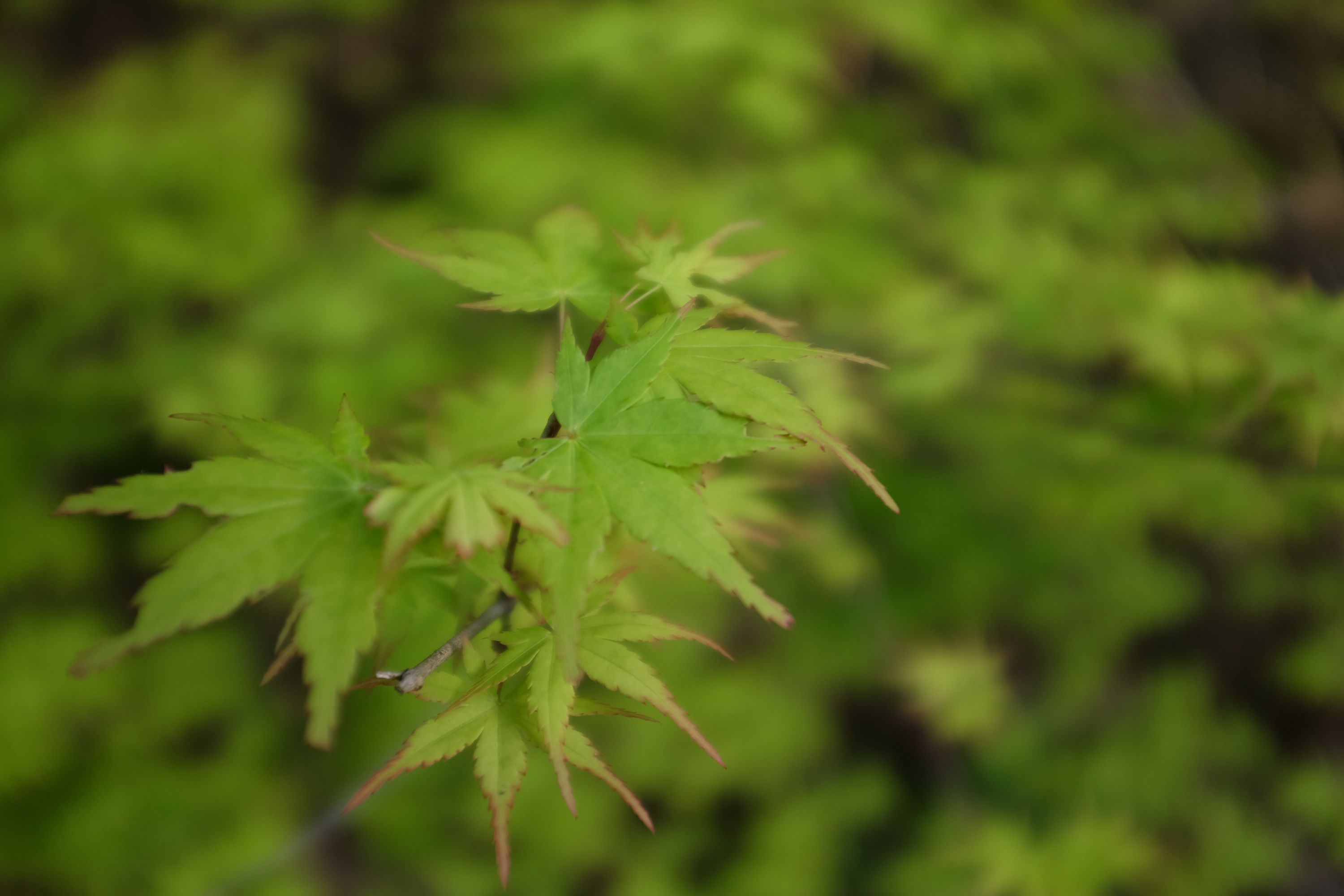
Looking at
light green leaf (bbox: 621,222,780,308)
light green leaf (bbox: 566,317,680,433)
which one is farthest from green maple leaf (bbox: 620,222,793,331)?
light green leaf (bbox: 566,317,680,433)

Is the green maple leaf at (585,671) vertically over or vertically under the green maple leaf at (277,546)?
under

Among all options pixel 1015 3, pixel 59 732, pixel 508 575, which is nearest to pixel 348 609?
pixel 508 575

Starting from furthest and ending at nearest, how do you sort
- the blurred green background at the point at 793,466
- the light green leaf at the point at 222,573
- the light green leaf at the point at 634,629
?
the blurred green background at the point at 793,466, the light green leaf at the point at 634,629, the light green leaf at the point at 222,573

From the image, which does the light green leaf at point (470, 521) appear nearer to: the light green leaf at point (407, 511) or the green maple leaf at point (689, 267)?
the light green leaf at point (407, 511)

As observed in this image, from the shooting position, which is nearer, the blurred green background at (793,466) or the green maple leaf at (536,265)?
the green maple leaf at (536,265)

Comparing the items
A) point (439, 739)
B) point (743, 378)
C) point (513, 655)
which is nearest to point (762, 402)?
point (743, 378)

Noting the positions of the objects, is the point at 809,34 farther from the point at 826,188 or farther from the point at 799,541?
the point at 799,541

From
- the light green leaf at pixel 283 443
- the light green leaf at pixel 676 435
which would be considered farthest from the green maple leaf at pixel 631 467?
the light green leaf at pixel 283 443

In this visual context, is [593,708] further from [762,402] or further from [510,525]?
[762,402]

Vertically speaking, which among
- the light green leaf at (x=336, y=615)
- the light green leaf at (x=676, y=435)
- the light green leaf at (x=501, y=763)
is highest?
the light green leaf at (x=676, y=435)
